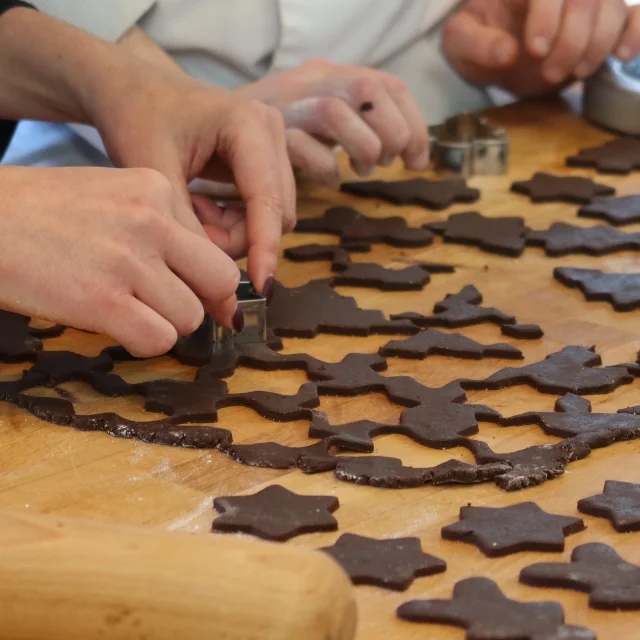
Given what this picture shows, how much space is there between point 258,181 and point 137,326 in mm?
292

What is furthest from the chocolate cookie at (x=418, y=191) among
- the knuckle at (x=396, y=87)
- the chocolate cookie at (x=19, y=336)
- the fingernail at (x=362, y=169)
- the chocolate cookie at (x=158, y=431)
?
the chocolate cookie at (x=158, y=431)

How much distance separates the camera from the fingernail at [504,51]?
6.14ft

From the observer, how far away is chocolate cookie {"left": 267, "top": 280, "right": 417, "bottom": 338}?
3.93 ft

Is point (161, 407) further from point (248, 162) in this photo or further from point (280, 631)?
point (280, 631)

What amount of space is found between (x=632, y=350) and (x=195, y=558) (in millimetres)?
710

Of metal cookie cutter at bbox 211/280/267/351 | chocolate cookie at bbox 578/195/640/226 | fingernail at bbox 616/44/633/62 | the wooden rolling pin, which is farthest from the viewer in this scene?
fingernail at bbox 616/44/633/62

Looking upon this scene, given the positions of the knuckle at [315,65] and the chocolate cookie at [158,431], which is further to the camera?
the knuckle at [315,65]

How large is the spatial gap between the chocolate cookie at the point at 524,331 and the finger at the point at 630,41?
0.91 m

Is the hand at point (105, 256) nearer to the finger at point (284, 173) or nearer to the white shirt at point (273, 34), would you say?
the finger at point (284, 173)

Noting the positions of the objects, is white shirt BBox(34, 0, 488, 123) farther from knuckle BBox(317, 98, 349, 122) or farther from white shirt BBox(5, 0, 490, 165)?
knuckle BBox(317, 98, 349, 122)

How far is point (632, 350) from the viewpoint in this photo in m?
1.17

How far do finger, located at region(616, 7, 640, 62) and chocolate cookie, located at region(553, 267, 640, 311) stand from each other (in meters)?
0.72

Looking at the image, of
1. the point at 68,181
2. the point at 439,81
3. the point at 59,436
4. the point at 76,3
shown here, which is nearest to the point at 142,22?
the point at 76,3

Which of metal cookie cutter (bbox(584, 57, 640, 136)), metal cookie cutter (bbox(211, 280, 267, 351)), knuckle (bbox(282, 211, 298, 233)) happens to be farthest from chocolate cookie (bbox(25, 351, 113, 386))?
metal cookie cutter (bbox(584, 57, 640, 136))
